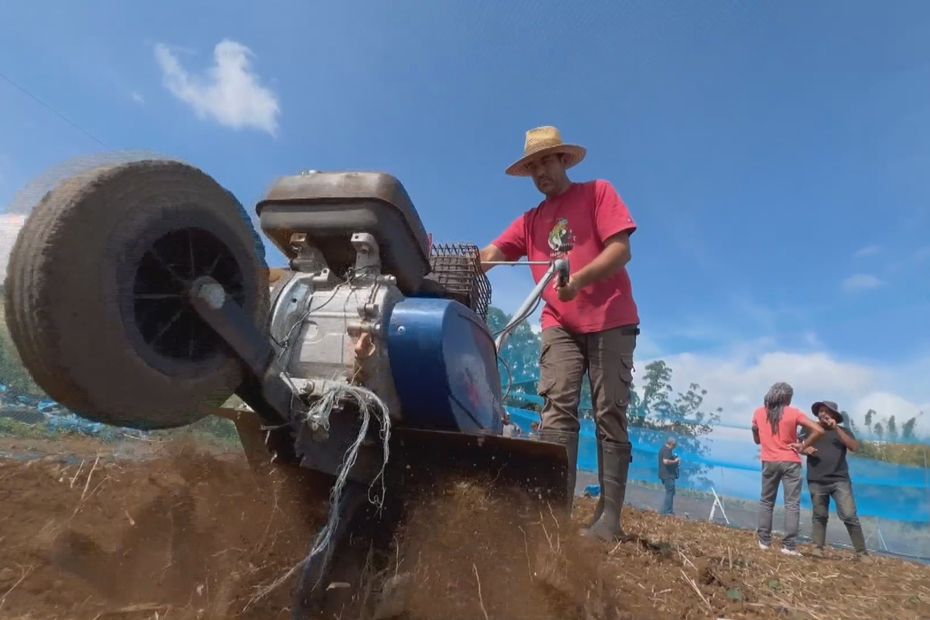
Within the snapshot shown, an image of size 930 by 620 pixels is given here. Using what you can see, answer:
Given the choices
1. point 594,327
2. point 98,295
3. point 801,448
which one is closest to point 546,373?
point 594,327

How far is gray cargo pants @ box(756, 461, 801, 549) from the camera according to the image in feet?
20.4

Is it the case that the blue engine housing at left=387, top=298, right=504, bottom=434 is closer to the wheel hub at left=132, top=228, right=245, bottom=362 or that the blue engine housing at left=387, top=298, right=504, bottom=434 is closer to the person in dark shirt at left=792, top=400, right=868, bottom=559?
the wheel hub at left=132, top=228, right=245, bottom=362

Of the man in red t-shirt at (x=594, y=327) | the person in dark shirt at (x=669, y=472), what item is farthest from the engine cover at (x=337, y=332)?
the person in dark shirt at (x=669, y=472)

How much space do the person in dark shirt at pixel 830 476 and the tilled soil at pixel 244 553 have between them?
5.04 meters

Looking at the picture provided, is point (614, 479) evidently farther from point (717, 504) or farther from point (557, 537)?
point (717, 504)

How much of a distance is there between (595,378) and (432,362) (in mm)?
1433

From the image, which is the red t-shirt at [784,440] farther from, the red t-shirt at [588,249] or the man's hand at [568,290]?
the man's hand at [568,290]

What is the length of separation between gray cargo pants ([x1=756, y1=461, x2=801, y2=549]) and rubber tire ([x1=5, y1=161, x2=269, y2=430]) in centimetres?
637

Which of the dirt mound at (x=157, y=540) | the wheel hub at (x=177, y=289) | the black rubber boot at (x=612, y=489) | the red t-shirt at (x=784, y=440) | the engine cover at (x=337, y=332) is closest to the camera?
the wheel hub at (x=177, y=289)

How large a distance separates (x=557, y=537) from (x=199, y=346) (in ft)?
4.47

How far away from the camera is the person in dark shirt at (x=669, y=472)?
35.4 ft

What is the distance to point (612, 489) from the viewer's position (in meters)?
3.17

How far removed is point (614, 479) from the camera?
10.5 ft

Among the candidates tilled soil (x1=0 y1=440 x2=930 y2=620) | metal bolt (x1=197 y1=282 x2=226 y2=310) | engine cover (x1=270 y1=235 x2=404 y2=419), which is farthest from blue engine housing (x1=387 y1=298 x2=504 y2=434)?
metal bolt (x1=197 y1=282 x2=226 y2=310)
